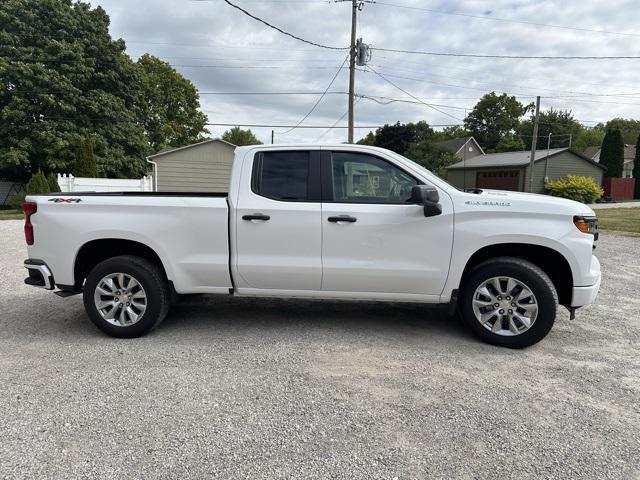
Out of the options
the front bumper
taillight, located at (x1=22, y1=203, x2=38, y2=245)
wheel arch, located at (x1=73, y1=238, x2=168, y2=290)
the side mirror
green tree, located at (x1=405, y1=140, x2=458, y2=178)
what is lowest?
the front bumper

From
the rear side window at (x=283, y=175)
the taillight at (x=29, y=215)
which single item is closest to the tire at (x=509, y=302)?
the rear side window at (x=283, y=175)

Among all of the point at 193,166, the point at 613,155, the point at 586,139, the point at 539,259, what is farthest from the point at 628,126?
the point at 539,259

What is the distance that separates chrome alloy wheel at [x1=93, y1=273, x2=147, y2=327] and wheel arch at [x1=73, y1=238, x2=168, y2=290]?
1.04 ft

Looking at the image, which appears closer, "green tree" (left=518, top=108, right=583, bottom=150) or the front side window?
the front side window

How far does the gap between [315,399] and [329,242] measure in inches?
60.2

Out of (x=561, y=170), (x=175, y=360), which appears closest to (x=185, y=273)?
(x=175, y=360)

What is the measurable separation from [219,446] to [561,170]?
4080cm

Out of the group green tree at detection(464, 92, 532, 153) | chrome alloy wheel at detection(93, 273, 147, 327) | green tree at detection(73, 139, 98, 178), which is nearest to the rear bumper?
chrome alloy wheel at detection(93, 273, 147, 327)

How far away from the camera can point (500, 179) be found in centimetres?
3850

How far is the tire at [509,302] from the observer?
4.15m

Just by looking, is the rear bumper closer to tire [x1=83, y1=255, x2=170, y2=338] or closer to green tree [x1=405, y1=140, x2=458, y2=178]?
tire [x1=83, y1=255, x2=170, y2=338]

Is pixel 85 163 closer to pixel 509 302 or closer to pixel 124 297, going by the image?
pixel 124 297

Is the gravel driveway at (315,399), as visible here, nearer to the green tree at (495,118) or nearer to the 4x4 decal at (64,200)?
the 4x4 decal at (64,200)

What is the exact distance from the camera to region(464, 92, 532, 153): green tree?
70500mm
